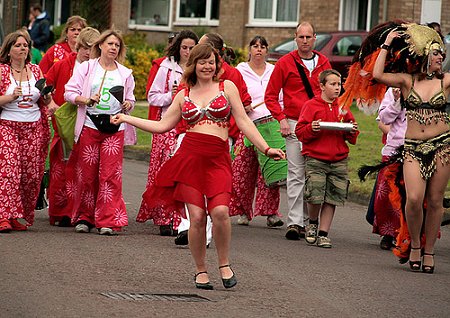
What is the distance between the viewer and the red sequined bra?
9.35 meters

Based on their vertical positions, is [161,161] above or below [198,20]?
below

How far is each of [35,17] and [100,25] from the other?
7.78 meters

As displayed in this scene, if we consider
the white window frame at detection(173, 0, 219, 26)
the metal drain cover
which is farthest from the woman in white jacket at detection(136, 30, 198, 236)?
the white window frame at detection(173, 0, 219, 26)

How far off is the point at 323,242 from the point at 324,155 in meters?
0.84

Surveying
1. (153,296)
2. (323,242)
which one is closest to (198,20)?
(323,242)

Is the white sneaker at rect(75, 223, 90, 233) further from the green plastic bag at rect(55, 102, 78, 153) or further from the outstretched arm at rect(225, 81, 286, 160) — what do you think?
the outstretched arm at rect(225, 81, 286, 160)

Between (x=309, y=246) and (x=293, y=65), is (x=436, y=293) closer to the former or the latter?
(x=309, y=246)

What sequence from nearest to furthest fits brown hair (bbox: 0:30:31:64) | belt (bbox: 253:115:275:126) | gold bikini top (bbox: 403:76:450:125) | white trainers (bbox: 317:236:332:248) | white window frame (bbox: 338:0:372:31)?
1. gold bikini top (bbox: 403:76:450:125)
2. white trainers (bbox: 317:236:332:248)
3. brown hair (bbox: 0:30:31:64)
4. belt (bbox: 253:115:275:126)
5. white window frame (bbox: 338:0:372:31)

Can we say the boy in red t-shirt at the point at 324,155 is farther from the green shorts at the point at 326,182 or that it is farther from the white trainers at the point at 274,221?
the white trainers at the point at 274,221

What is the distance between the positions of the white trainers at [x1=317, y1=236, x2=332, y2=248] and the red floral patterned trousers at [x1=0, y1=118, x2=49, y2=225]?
290 cm

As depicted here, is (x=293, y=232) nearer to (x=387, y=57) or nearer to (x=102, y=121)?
(x=102, y=121)

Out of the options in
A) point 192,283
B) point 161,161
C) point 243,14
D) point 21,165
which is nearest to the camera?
point 192,283

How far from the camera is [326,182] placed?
12.0m

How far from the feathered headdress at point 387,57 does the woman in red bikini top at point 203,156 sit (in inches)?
72.6
